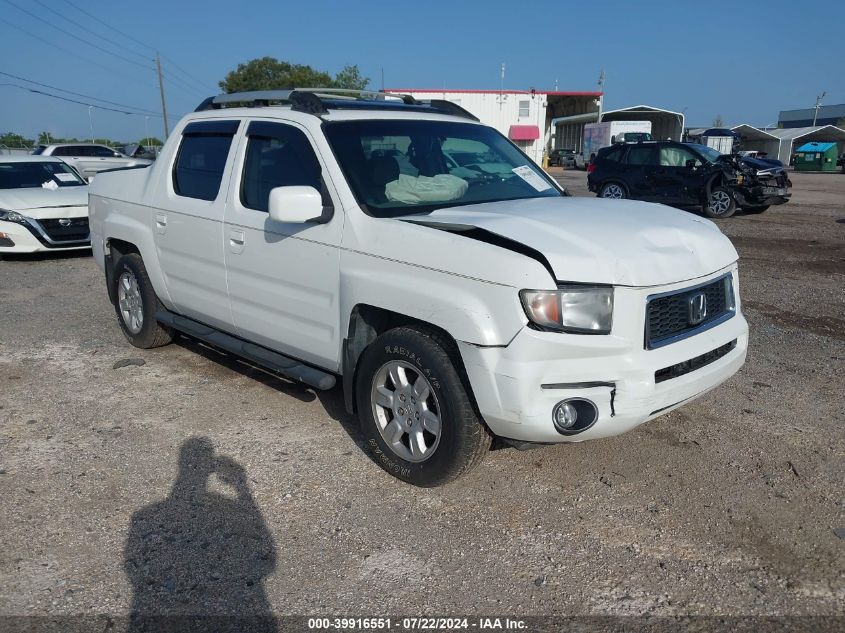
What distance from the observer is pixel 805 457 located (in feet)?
13.1

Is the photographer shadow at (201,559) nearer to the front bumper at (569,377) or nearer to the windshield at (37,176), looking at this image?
the front bumper at (569,377)

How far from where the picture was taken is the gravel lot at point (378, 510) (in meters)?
2.88

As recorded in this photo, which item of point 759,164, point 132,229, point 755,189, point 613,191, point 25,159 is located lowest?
point 613,191

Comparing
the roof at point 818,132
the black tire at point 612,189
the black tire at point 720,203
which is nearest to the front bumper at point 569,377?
the black tire at point 720,203

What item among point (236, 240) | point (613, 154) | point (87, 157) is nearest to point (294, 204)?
point (236, 240)

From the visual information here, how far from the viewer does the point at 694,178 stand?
16.0m

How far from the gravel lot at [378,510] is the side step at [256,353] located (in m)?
0.41

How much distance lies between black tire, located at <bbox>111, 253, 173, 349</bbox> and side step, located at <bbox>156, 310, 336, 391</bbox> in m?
0.17

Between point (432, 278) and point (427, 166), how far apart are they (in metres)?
1.25

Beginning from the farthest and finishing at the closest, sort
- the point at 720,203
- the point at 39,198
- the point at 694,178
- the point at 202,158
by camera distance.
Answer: the point at 694,178 → the point at 720,203 → the point at 39,198 → the point at 202,158

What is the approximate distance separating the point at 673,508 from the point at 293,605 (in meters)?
1.87

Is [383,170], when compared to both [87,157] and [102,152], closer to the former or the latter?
[87,157]

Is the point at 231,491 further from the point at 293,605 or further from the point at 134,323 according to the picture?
the point at 134,323

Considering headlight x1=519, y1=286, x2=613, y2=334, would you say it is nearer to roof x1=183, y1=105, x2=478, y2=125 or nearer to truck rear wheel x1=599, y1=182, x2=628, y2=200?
roof x1=183, y1=105, x2=478, y2=125
